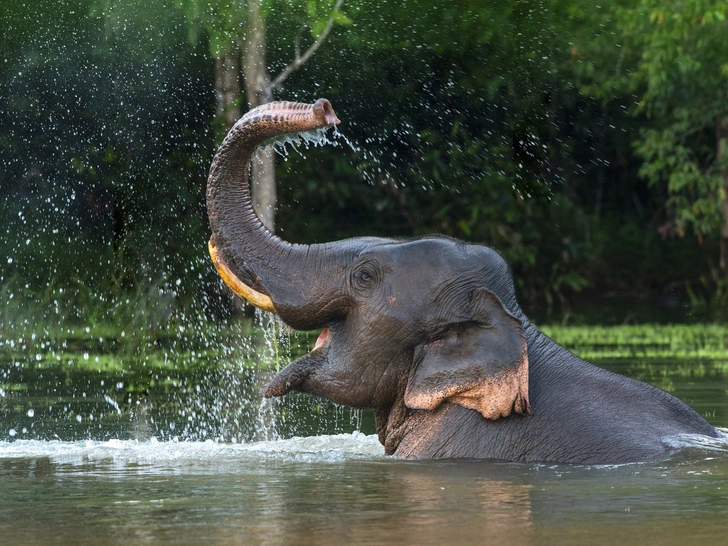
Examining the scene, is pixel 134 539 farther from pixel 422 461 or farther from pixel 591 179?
pixel 591 179

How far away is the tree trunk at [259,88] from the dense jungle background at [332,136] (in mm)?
44

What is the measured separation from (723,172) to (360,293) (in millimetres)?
18686

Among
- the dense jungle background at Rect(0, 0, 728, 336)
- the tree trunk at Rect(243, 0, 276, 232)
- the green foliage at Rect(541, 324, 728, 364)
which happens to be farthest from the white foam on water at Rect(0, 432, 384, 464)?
the tree trunk at Rect(243, 0, 276, 232)

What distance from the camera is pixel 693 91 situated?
78.9 ft

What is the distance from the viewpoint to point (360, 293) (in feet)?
20.6

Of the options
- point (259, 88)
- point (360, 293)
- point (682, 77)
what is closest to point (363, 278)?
point (360, 293)

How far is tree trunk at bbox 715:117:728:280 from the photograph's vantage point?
23584 millimetres

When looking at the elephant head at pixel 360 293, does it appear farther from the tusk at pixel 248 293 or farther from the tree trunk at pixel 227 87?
the tree trunk at pixel 227 87

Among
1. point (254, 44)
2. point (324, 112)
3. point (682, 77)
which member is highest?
point (682, 77)

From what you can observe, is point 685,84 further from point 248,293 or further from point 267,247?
point 248,293

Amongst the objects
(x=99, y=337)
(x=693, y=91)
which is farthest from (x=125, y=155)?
(x=693, y=91)

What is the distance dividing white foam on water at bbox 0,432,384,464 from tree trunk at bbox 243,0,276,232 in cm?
1056

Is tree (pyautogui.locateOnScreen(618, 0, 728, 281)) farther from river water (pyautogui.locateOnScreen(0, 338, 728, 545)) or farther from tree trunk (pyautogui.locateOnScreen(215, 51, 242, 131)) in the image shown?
river water (pyautogui.locateOnScreen(0, 338, 728, 545))

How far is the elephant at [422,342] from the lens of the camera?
20.1ft
